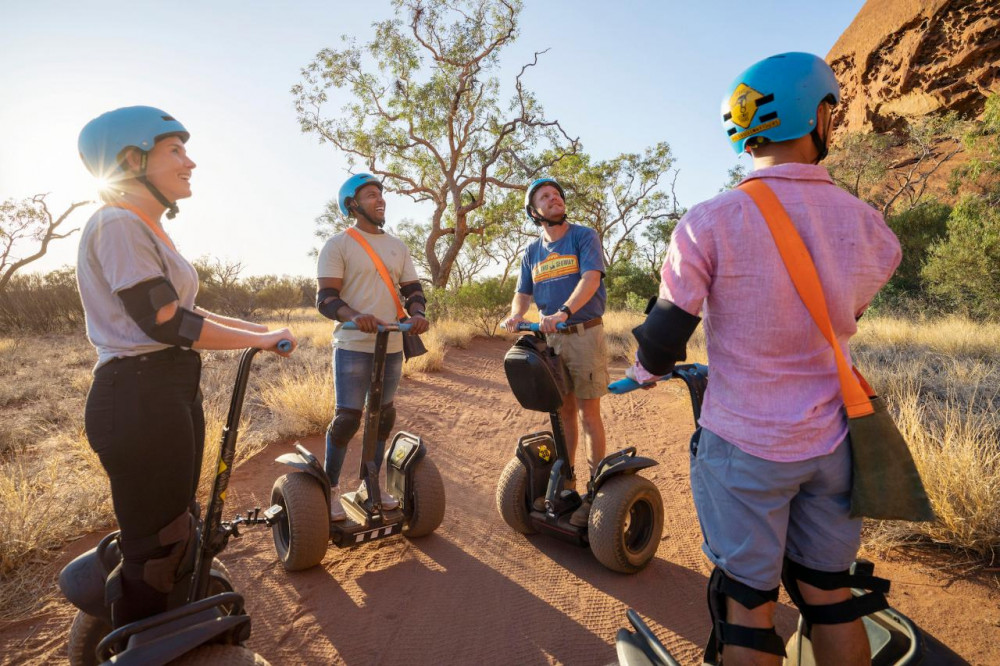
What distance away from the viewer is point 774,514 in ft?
4.65

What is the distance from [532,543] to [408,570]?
88 centimetres

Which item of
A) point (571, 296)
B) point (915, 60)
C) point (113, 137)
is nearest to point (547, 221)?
point (571, 296)

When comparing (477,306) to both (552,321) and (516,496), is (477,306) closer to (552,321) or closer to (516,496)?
(516,496)

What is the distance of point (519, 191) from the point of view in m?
17.5

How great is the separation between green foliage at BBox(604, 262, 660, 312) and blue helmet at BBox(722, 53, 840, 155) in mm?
17082

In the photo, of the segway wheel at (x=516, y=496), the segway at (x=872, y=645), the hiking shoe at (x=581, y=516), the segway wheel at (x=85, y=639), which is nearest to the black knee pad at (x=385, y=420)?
the segway wheel at (x=516, y=496)

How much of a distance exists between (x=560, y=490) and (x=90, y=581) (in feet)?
7.98

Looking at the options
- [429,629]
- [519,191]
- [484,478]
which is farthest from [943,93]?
[429,629]

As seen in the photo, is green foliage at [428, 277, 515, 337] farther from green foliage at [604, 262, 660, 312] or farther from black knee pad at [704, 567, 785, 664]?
black knee pad at [704, 567, 785, 664]

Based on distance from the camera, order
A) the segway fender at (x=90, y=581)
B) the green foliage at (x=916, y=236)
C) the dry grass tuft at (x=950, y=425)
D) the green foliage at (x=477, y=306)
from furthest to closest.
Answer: the green foliage at (x=916, y=236), the green foliage at (x=477, y=306), the dry grass tuft at (x=950, y=425), the segway fender at (x=90, y=581)

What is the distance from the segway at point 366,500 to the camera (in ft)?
10.1

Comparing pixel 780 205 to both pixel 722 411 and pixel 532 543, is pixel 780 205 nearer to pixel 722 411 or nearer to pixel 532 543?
pixel 722 411

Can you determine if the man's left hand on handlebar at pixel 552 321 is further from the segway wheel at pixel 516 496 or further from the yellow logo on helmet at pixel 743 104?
the yellow logo on helmet at pixel 743 104

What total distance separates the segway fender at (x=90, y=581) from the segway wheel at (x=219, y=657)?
0.75m
